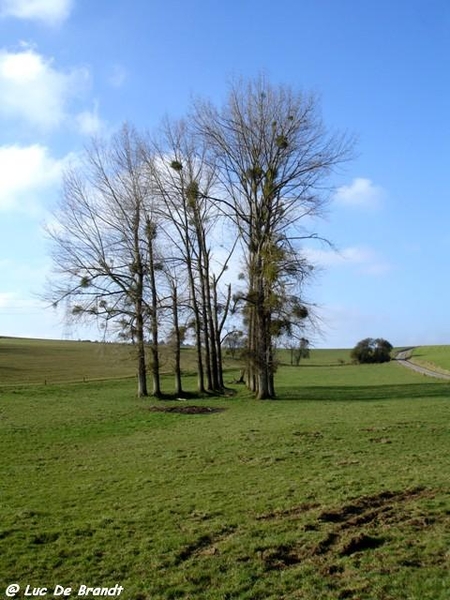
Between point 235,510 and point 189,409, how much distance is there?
1843cm

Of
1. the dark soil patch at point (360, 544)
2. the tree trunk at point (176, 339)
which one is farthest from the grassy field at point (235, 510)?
the tree trunk at point (176, 339)

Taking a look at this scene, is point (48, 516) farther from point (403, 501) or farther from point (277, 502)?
point (403, 501)

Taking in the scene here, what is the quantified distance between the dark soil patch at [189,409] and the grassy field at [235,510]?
6554 mm

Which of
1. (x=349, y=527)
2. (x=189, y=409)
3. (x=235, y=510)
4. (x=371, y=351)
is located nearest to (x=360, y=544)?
(x=349, y=527)

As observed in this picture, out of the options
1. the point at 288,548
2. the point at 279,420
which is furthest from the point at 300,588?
the point at 279,420

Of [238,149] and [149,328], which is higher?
[238,149]

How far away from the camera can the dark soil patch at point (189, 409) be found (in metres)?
26.4

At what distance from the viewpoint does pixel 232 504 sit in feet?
31.0

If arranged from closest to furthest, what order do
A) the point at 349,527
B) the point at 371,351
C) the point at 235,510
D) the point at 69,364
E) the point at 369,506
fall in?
the point at 349,527 < the point at 369,506 < the point at 235,510 < the point at 69,364 < the point at 371,351

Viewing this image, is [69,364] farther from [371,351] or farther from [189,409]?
[371,351]

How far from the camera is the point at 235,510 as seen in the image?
29.7 ft

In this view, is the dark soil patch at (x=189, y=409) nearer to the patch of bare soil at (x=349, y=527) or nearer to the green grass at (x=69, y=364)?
the green grass at (x=69, y=364)

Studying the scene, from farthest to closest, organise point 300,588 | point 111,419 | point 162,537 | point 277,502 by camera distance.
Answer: point 111,419
point 277,502
point 162,537
point 300,588

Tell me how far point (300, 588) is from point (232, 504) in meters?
3.81
